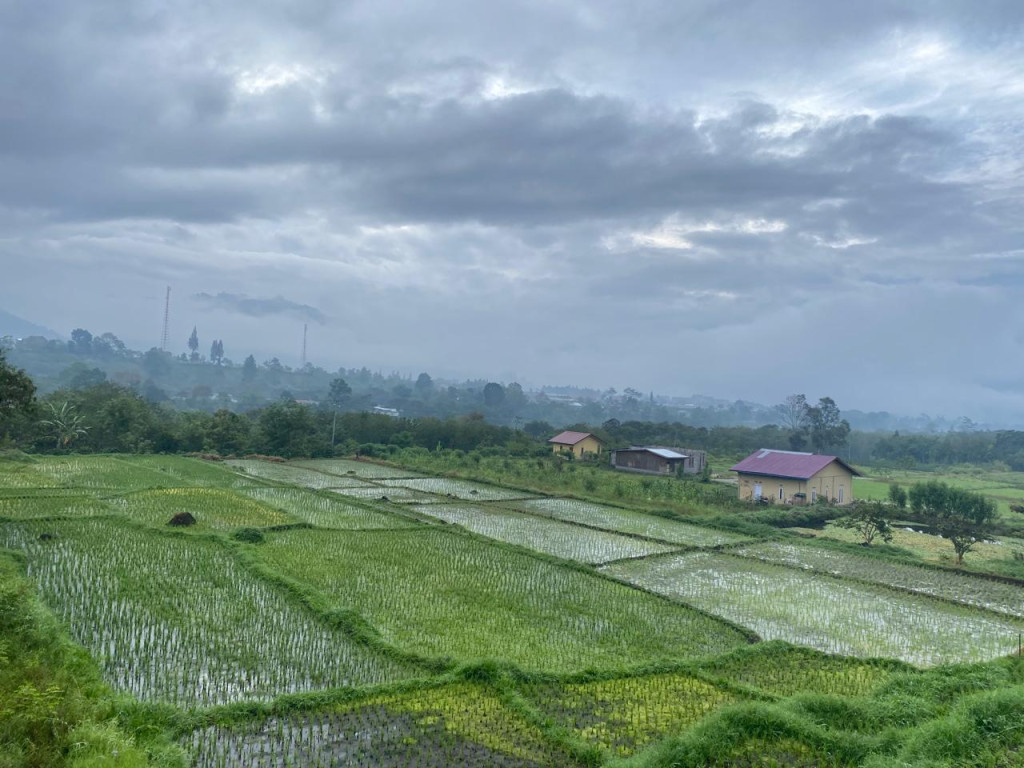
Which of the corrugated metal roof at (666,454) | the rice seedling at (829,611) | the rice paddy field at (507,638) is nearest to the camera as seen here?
A: the rice paddy field at (507,638)

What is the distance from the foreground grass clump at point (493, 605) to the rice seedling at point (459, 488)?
35.7ft

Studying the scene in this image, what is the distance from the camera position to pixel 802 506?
2800 centimetres

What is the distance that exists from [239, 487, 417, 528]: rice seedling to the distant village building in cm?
2236

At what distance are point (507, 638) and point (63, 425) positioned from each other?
37.8 metres

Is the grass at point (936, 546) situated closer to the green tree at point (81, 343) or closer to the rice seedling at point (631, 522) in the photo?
the rice seedling at point (631, 522)

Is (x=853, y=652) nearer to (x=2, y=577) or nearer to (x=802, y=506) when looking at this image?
(x=2, y=577)

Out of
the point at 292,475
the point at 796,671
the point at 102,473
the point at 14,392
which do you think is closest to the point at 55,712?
the point at 796,671

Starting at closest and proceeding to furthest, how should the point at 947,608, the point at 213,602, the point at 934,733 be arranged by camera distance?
the point at 934,733, the point at 213,602, the point at 947,608

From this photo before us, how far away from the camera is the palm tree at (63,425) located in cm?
3891

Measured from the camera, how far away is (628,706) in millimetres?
8609

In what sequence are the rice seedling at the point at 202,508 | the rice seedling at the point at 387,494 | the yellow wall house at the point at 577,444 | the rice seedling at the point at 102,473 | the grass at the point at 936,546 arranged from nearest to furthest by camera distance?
the grass at the point at 936,546 < the rice seedling at the point at 202,508 < the rice seedling at the point at 102,473 < the rice seedling at the point at 387,494 < the yellow wall house at the point at 577,444

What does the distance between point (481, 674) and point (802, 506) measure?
22659 millimetres

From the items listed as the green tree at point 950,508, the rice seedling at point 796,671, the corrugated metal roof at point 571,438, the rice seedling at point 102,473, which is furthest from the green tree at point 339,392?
the rice seedling at point 796,671

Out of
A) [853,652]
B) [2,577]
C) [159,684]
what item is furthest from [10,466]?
[853,652]
